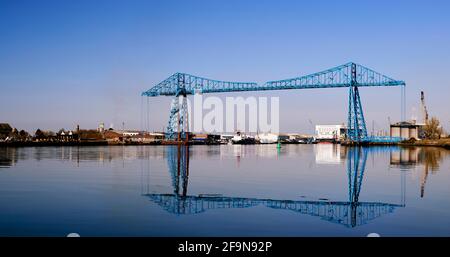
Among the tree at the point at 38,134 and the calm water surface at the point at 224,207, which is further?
the tree at the point at 38,134

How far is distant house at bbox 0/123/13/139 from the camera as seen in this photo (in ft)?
363

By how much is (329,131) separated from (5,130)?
329 ft

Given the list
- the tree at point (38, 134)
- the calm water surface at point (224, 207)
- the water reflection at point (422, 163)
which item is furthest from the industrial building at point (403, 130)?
the calm water surface at point (224, 207)

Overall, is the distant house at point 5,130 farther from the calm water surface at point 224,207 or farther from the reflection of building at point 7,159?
the calm water surface at point 224,207

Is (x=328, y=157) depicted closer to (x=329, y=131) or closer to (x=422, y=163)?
(x=422, y=163)

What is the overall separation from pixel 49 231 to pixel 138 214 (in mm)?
2267

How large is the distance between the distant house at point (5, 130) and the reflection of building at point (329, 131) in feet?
313

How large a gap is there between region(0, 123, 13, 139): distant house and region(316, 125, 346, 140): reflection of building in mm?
95475

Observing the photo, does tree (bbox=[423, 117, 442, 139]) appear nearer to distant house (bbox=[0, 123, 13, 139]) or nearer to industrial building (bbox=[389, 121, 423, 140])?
industrial building (bbox=[389, 121, 423, 140])

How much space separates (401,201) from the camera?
39.7ft

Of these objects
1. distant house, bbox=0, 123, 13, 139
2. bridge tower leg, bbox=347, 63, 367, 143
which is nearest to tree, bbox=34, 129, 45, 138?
distant house, bbox=0, 123, 13, 139

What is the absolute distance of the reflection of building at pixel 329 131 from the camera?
153 m

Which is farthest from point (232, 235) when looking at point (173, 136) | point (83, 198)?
point (173, 136)
